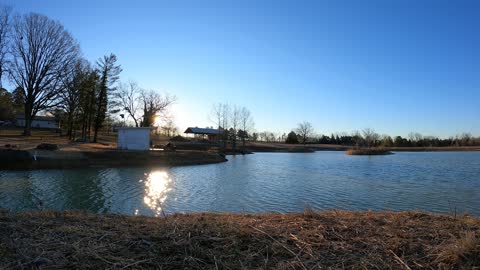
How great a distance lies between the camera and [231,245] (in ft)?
12.3

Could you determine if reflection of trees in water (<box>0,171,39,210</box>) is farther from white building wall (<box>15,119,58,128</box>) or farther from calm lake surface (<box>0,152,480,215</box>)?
white building wall (<box>15,119,58,128</box>)

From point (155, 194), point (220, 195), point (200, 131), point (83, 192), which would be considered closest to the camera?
point (155, 194)

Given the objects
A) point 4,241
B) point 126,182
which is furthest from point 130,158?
point 4,241

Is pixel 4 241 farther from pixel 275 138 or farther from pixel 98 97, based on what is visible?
pixel 275 138

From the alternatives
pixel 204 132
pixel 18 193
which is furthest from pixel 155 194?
pixel 204 132

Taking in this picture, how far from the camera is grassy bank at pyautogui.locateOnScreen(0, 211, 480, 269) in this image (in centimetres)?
330

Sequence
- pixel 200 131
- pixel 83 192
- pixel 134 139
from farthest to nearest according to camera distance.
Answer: pixel 200 131 → pixel 134 139 → pixel 83 192

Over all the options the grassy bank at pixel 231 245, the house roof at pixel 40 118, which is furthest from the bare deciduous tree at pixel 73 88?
the grassy bank at pixel 231 245

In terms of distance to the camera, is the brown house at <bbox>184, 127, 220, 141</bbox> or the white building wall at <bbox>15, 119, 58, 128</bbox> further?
the brown house at <bbox>184, 127, 220, 141</bbox>

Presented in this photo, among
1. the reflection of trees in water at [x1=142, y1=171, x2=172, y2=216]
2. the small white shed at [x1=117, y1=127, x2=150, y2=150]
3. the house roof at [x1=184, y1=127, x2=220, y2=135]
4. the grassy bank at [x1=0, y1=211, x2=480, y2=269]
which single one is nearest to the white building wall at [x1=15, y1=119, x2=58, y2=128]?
the house roof at [x1=184, y1=127, x2=220, y2=135]

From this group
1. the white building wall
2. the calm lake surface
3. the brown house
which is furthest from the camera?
the brown house

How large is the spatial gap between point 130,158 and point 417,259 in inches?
1504

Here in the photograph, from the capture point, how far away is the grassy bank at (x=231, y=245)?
3.30 m

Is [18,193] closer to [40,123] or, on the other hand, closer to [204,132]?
[204,132]
